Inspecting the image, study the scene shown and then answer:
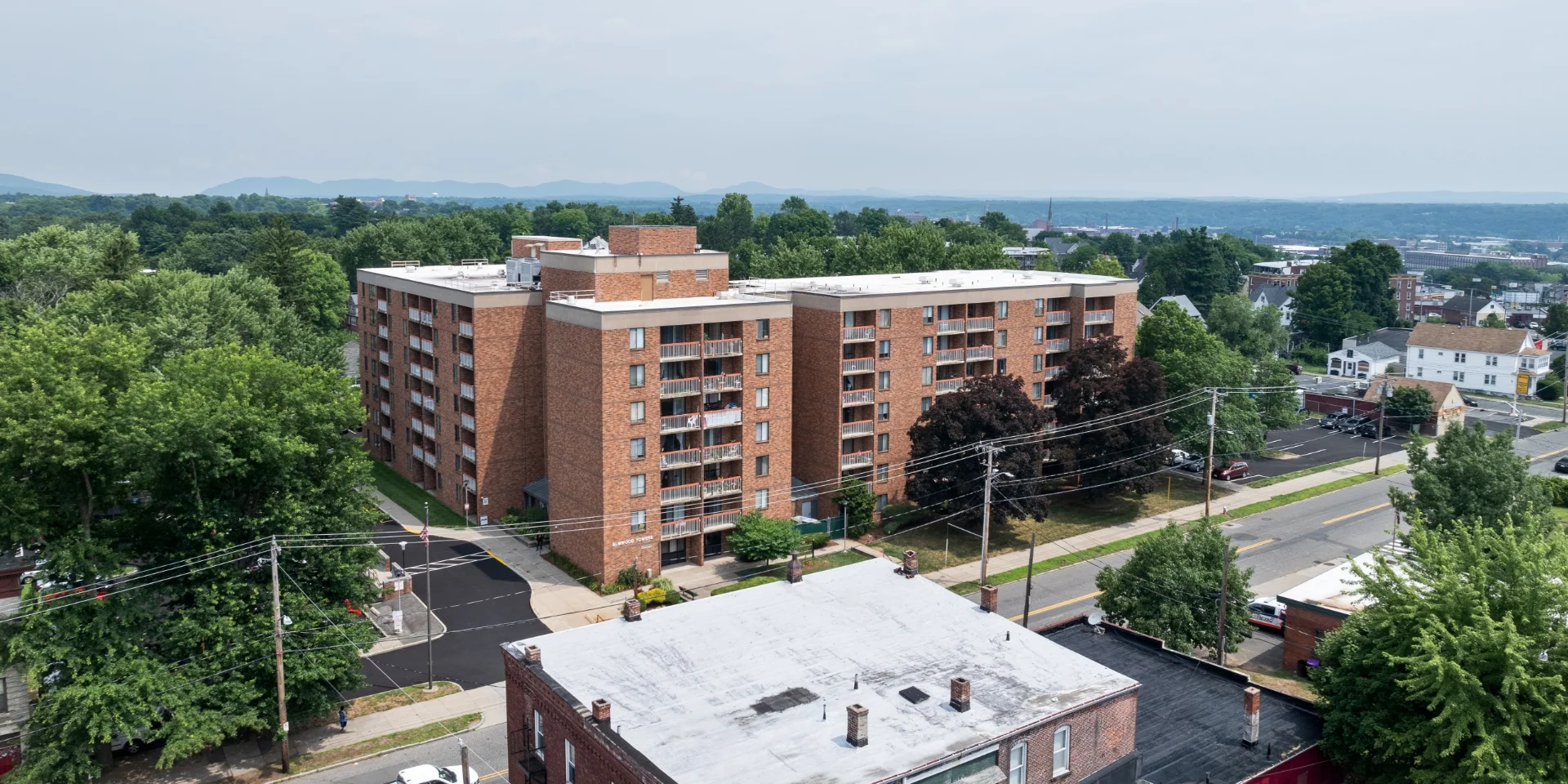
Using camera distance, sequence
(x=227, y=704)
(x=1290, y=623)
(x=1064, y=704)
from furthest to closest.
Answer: (x=1290, y=623), (x=227, y=704), (x=1064, y=704)

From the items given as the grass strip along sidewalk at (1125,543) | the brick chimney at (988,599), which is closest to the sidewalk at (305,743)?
the brick chimney at (988,599)

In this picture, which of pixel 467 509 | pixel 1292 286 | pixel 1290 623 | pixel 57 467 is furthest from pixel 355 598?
pixel 1292 286

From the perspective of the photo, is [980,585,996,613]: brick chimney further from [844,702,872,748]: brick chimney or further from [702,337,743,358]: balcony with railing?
[702,337,743,358]: balcony with railing

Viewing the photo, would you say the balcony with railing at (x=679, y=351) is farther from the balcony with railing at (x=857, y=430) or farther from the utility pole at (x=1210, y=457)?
the utility pole at (x=1210, y=457)

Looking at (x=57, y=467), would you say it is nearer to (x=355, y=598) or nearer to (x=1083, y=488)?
(x=355, y=598)

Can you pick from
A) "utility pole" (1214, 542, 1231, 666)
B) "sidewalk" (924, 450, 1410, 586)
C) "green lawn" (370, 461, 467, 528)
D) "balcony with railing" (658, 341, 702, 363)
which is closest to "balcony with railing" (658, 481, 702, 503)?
"balcony with railing" (658, 341, 702, 363)

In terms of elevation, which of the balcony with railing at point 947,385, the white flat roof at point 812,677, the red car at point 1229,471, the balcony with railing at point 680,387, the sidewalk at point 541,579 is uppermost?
the balcony with railing at point 680,387
